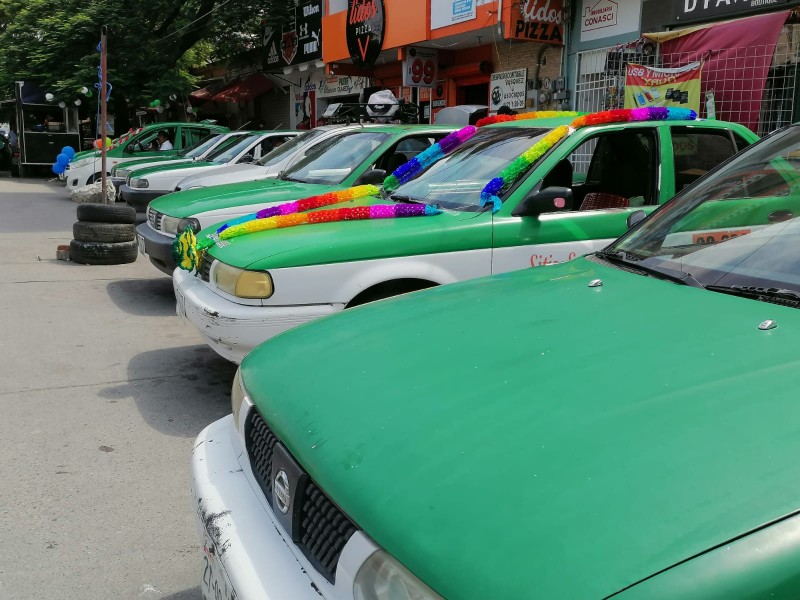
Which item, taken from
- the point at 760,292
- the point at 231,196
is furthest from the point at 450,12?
the point at 760,292

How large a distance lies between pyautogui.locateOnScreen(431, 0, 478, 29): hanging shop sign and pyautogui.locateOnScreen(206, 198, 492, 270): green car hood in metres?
8.99

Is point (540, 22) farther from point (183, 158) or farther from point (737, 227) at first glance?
point (737, 227)

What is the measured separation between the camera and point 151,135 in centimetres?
1723

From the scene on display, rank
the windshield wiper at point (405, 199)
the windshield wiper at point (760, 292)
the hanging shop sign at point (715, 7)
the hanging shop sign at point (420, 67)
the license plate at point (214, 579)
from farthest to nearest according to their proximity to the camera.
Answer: the hanging shop sign at point (420, 67) < the hanging shop sign at point (715, 7) < the windshield wiper at point (405, 199) < the windshield wiper at point (760, 292) < the license plate at point (214, 579)

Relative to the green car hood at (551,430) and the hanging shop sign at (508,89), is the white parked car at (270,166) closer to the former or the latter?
the hanging shop sign at (508,89)

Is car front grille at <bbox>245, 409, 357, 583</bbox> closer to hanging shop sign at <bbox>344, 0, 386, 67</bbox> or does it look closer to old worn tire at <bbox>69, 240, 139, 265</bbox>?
old worn tire at <bbox>69, 240, 139, 265</bbox>

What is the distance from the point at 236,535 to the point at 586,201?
404 cm

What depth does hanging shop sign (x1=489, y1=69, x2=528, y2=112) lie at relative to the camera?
13.2 m

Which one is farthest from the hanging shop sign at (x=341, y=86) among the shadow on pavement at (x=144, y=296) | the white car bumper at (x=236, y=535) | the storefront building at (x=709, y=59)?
the white car bumper at (x=236, y=535)

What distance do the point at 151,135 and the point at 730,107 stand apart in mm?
13141

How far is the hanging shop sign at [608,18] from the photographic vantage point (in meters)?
10.8

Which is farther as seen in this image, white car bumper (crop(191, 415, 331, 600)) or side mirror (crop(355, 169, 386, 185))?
side mirror (crop(355, 169, 386, 185))

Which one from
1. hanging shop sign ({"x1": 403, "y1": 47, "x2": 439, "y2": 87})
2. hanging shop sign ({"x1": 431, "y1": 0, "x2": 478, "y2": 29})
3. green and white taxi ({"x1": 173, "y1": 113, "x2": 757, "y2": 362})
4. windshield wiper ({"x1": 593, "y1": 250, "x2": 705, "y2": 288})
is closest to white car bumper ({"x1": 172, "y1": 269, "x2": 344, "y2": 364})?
green and white taxi ({"x1": 173, "y1": 113, "x2": 757, "y2": 362})

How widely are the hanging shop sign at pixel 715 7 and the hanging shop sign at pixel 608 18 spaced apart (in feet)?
2.79
